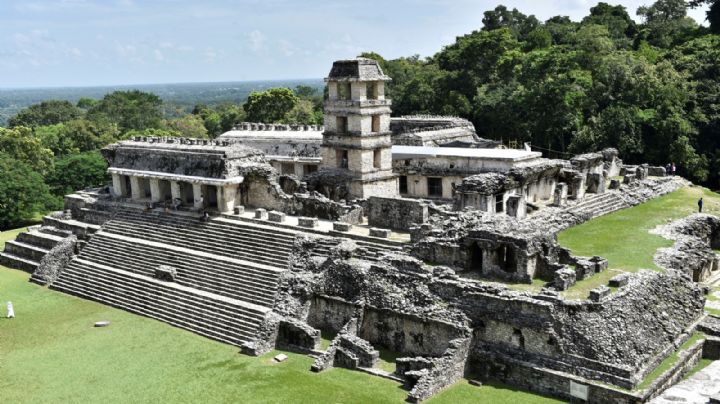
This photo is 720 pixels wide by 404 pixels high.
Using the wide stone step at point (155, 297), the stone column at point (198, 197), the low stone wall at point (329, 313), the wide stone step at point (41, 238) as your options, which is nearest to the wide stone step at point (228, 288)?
the wide stone step at point (155, 297)

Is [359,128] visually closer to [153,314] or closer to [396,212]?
[396,212]

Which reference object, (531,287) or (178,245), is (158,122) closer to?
(178,245)

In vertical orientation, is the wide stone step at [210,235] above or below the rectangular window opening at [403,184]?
below

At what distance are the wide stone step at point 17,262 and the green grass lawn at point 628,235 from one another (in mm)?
23712

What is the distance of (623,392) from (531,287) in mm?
4361

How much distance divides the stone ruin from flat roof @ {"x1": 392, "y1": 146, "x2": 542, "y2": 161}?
0.10 metres

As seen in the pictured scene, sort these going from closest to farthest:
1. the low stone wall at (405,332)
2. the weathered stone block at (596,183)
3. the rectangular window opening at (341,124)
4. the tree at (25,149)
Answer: the low stone wall at (405,332) < the rectangular window opening at (341,124) < the weathered stone block at (596,183) < the tree at (25,149)

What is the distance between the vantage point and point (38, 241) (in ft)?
107

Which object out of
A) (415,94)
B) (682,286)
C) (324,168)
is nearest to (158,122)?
(415,94)

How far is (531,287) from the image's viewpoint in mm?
19719

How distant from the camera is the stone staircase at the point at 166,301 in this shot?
22234 mm

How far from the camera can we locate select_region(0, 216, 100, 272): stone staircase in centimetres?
3145

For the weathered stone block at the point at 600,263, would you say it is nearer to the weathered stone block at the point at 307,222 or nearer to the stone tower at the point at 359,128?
the weathered stone block at the point at 307,222

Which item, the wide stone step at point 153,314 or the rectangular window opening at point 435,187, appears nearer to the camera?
the wide stone step at point 153,314
